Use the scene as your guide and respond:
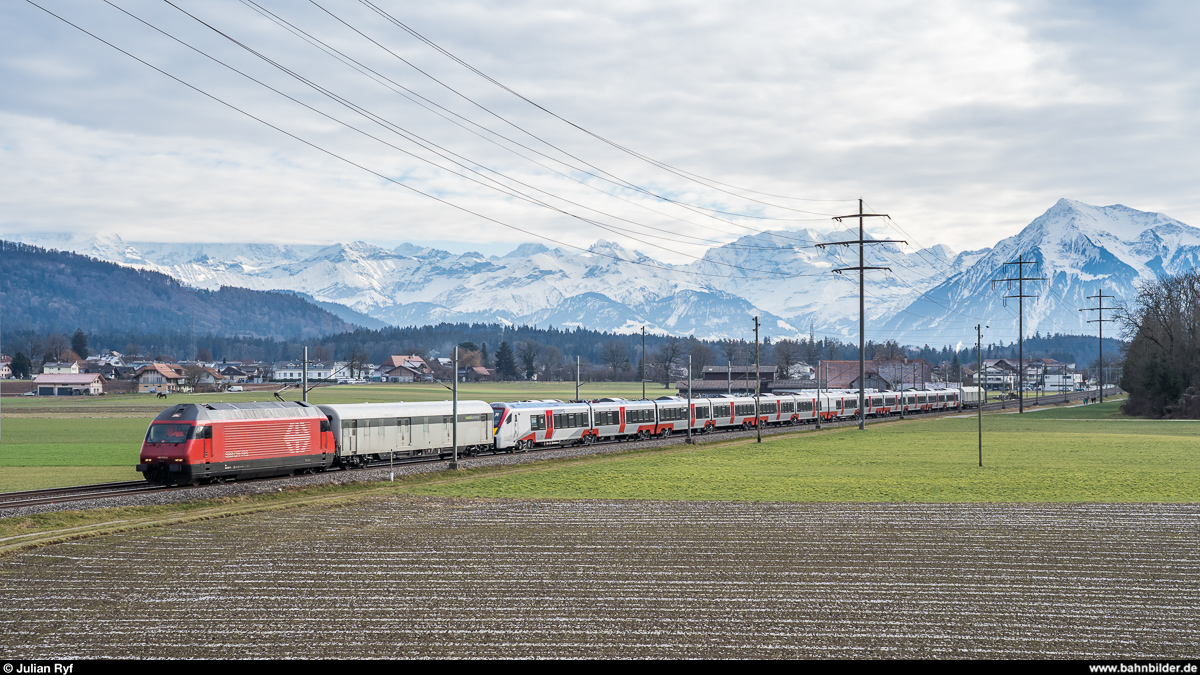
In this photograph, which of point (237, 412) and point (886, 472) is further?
point (886, 472)

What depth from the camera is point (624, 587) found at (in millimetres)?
20672

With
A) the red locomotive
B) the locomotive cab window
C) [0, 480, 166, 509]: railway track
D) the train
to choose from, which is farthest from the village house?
the locomotive cab window

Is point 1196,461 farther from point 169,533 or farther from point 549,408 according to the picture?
point 169,533

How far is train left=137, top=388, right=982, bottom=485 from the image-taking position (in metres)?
39.4

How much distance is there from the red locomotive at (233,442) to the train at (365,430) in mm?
42

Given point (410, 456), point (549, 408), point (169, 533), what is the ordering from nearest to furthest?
point (169, 533)
point (410, 456)
point (549, 408)

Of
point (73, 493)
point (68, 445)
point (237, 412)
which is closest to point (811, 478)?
point (237, 412)

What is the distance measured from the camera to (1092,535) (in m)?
26.9

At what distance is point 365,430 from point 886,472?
86.8ft

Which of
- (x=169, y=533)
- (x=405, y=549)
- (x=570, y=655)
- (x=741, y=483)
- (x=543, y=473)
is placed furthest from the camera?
(x=543, y=473)

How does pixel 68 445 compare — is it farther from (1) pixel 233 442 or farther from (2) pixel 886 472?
(2) pixel 886 472

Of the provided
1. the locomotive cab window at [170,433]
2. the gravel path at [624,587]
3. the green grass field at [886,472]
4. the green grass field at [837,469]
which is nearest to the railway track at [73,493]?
the locomotive cab window at [170,433]
